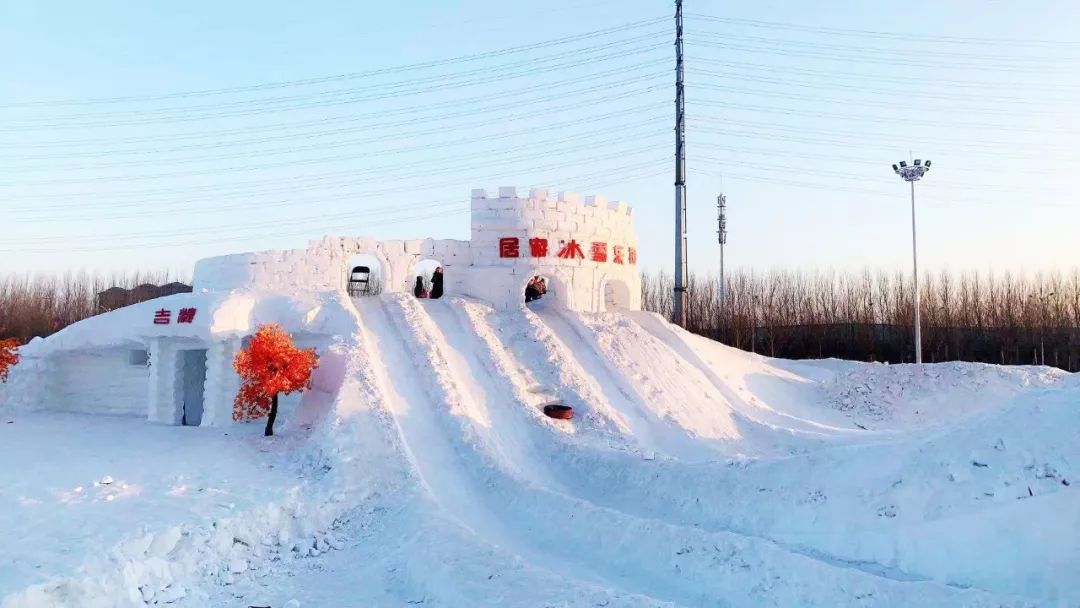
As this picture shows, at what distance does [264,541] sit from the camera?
1058 cm

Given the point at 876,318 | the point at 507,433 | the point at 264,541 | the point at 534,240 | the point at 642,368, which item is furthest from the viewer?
the point at 876,318

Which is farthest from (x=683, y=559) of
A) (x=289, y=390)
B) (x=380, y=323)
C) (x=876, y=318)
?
(x=876, y=318)

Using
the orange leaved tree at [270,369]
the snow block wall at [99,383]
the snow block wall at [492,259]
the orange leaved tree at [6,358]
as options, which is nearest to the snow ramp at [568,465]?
the snow block wall at [492,259]

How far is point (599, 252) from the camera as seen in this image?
25031mm

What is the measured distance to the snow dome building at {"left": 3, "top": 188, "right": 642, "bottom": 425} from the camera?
18938 mm

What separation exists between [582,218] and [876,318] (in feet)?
86.2

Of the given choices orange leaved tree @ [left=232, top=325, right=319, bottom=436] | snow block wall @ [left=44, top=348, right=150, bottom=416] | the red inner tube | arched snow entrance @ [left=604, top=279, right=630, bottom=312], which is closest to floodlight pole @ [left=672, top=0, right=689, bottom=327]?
arched snow entrance @ [left=604, top=279, right=630, bottom=312]

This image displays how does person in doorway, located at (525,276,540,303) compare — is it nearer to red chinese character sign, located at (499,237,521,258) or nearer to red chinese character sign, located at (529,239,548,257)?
red chinese character sign, located at (529,239,548,257)

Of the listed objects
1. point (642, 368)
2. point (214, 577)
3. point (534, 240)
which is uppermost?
point (534, 240)

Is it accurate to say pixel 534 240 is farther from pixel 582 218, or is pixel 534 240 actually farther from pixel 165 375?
pixel 165 375

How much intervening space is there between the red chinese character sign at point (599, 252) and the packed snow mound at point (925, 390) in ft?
28.6

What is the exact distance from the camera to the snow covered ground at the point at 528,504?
814 cm

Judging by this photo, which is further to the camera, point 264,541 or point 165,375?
point 165,375

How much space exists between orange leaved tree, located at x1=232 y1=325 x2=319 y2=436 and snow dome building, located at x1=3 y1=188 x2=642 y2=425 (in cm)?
160
